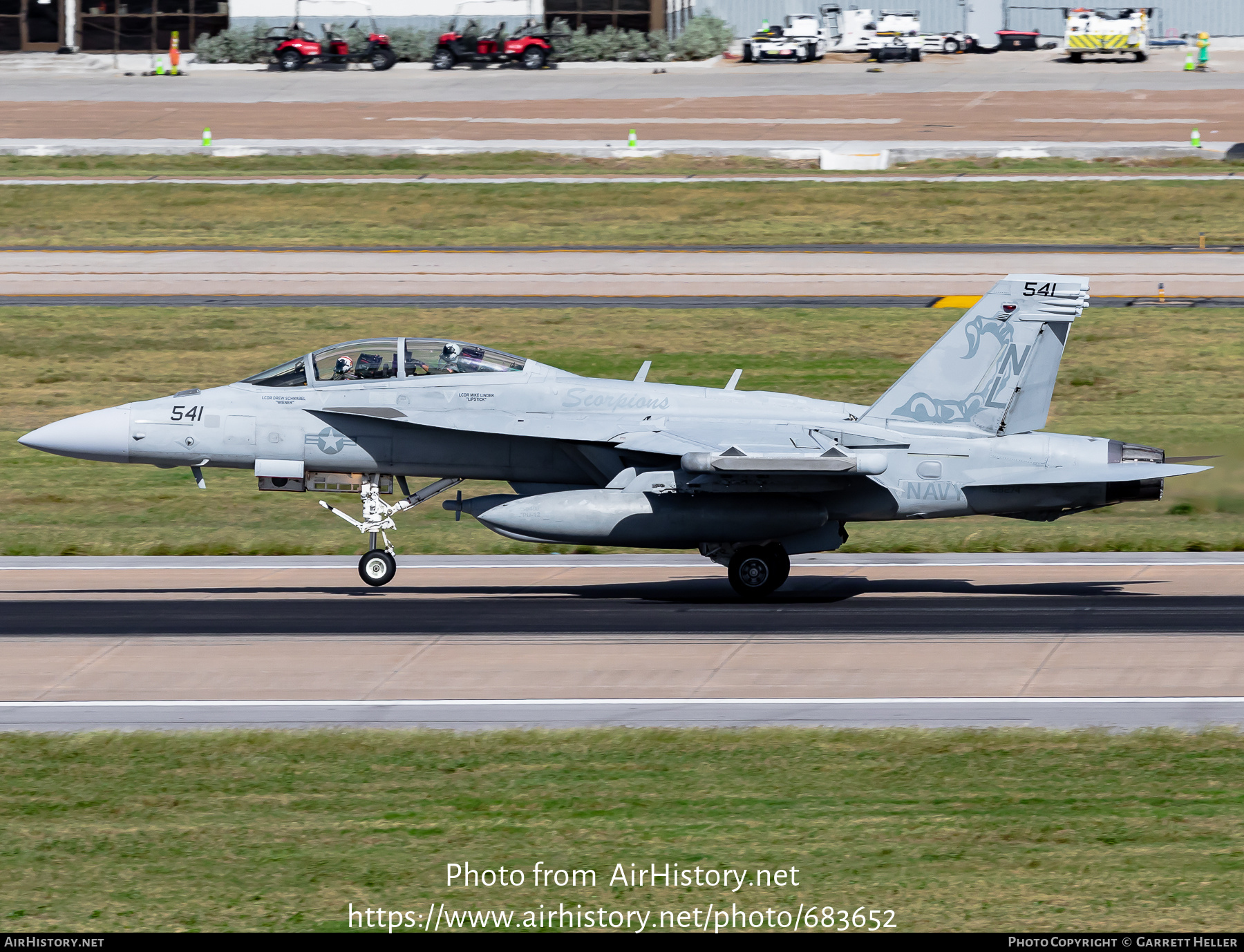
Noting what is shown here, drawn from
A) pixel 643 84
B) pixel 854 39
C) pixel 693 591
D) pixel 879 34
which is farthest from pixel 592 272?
pixel 854 39

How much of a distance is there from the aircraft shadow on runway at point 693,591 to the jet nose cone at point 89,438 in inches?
85.6

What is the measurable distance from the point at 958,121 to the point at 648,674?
52571 millimetres

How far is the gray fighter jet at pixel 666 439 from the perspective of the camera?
20438mm

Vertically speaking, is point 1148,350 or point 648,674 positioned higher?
point 1148,350

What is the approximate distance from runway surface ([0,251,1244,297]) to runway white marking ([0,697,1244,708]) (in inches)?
1037

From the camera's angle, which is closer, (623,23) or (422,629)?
(422,629)

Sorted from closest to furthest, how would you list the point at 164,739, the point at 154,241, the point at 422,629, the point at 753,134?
the point at 164,739 < the point at 422,629 < the point at 154,241 < the point at 753,134

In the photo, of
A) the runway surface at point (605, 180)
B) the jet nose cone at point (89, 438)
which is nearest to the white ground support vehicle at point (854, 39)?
the runway surface at point (605, 180)

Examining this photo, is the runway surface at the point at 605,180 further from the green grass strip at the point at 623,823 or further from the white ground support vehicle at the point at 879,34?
the green grass strip at the point at 623,823

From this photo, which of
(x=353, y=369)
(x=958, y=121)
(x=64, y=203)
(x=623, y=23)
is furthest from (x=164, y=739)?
(x=623, y=23)

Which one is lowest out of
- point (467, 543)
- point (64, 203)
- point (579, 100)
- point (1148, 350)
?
point (467, 543)

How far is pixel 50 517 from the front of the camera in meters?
27.5

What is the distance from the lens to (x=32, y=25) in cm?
9100

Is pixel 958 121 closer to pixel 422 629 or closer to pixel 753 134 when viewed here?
pixel 753 134
